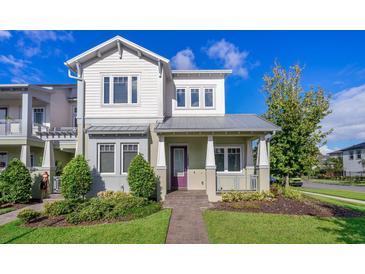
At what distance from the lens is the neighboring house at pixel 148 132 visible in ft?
38.3

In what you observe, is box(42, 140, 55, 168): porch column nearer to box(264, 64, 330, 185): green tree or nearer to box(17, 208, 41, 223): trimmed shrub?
box(17, 208, 41, 223): trimmed shrub

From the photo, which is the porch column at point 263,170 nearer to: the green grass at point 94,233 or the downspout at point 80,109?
the green grass at point 94,233

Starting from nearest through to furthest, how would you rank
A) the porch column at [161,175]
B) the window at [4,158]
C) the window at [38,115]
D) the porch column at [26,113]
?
the porch column at [161,175] < the porch column at [26,113] < the window at [4,158] < the window at [38,115]

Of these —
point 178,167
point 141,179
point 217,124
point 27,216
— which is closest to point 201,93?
point 217,124

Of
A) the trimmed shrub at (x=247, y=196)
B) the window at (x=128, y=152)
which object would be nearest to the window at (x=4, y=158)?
the window at (x=128, y=152)

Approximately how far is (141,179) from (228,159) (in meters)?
5.65

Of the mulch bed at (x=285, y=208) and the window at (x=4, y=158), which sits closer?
the mulch bed at (x=285, y=208)

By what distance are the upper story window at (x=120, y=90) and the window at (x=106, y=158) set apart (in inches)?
101

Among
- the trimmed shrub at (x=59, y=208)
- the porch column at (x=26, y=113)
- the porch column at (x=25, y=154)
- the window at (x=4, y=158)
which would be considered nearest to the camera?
the trimmed shrub at (x=59, y=208)

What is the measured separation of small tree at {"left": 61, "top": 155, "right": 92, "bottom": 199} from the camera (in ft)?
35.9

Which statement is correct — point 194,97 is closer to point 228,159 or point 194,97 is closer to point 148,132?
point 148,132

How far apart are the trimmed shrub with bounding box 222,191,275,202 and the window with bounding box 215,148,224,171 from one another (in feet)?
7.78

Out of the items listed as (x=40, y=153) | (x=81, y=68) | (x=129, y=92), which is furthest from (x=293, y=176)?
(x=40, y=153)

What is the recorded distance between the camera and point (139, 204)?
30.7 feet
